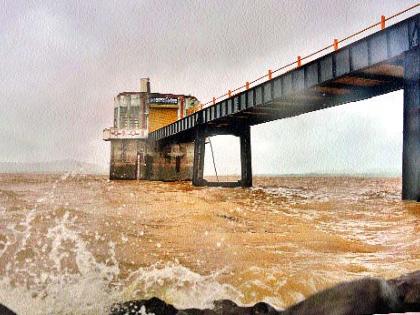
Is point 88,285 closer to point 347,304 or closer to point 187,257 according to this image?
point 187,257

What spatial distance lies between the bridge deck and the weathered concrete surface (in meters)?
13.2

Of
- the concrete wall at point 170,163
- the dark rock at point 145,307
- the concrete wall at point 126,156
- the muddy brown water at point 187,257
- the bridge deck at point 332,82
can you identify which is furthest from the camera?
the concrete wall at point 170,163

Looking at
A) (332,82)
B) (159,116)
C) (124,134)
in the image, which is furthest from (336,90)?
(159,116)

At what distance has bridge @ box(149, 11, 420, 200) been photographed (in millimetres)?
14258

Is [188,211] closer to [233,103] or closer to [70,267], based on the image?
[70,267]

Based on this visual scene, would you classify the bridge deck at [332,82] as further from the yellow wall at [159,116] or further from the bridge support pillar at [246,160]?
the yellow wall at [159,116]

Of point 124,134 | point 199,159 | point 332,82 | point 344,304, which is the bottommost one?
point 344,304

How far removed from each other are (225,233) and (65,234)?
400 cm

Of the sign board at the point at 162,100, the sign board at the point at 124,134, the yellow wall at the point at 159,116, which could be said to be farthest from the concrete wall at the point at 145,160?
Result: the sign board at the point at 162,100

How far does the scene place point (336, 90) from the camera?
2184cm

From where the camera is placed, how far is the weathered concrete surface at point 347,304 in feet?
12.9

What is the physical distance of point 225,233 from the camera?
9.23 metres

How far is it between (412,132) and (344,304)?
39.8 ft

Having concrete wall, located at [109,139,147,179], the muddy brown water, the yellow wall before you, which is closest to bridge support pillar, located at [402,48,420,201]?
the muddy brown water
